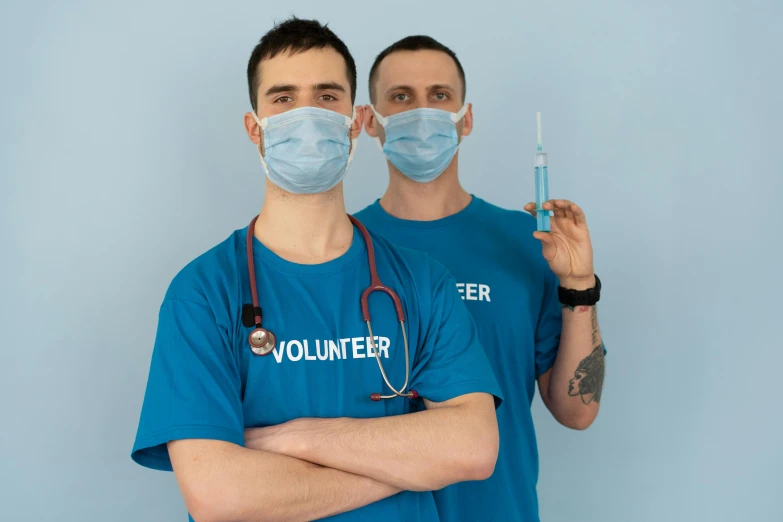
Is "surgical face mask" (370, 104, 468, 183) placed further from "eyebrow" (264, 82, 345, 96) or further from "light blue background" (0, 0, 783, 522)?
"light blue background" (0, 0, 783, 522)

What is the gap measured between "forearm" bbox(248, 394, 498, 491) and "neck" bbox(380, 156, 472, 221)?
831mm

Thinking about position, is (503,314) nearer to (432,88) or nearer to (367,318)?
(367,318)

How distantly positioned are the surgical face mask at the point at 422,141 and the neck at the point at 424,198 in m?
0.05

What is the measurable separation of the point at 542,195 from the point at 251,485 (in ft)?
3.87

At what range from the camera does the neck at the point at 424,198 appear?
98.7 inches

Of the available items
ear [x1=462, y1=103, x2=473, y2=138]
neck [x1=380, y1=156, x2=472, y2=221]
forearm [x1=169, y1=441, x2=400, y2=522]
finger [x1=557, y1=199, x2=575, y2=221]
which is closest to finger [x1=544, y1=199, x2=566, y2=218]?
finger [x1=557, y1=199, x2=575, y2=221]

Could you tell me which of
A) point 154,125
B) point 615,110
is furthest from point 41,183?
point 615,110

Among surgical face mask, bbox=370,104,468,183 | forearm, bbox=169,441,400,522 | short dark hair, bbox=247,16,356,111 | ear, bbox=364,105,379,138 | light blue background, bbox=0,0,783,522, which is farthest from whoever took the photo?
light blue background, bbox=0,0,783,522

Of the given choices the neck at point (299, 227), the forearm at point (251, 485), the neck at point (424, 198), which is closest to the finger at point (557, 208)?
the neck at point (424, 198)

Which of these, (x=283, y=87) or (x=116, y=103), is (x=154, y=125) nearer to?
(x=116, y=103)

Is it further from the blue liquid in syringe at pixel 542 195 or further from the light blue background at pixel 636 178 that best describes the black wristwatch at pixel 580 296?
the light blue background at pixel 636 178

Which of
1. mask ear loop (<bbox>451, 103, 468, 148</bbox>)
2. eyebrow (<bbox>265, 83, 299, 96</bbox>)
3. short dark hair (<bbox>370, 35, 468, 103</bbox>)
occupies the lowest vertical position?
eyebrow (<bbox>265, 83, 299, 96</bbox>)

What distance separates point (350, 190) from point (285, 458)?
1.64m

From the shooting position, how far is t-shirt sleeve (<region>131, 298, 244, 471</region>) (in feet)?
5.52
